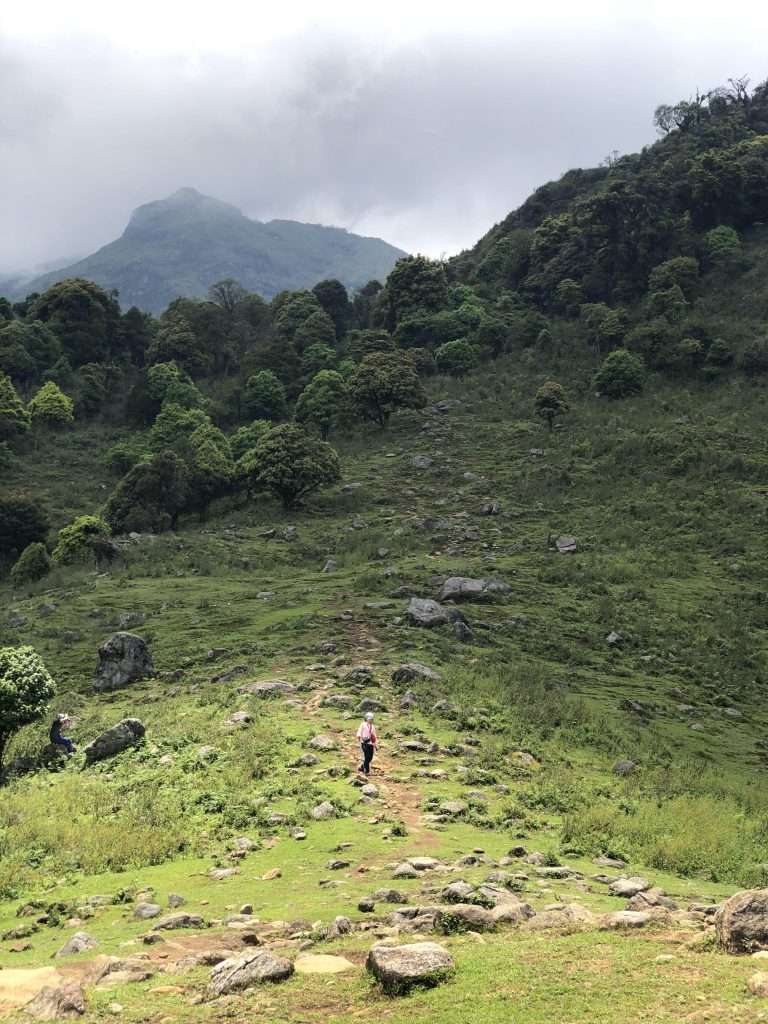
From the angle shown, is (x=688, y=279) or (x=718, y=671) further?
(x=688, y=279)

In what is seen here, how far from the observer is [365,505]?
2292 inches

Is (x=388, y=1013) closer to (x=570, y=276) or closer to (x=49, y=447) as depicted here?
(x=49, y=447)

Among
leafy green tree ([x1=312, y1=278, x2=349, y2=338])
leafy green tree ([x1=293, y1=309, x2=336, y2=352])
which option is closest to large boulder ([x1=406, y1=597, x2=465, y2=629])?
leafy green tree ([x1=293, y1=309, x2=336, y2=352])

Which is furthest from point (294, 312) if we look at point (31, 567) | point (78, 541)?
point (31, 567)

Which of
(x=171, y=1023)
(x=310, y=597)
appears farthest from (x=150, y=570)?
(x=171, y=1023)

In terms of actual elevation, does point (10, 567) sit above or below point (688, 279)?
below

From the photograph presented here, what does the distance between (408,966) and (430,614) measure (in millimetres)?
24509

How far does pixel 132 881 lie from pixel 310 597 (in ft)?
82.7

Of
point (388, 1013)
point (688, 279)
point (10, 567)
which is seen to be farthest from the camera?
point (688, 279)

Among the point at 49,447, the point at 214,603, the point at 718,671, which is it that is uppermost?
the point at 49,447

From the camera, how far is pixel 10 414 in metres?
76.4

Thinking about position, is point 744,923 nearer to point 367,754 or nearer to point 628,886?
point 628,886

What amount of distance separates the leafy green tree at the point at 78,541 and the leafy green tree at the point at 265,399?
34.0 meters

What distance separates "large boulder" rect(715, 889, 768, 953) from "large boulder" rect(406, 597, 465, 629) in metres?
23.1
